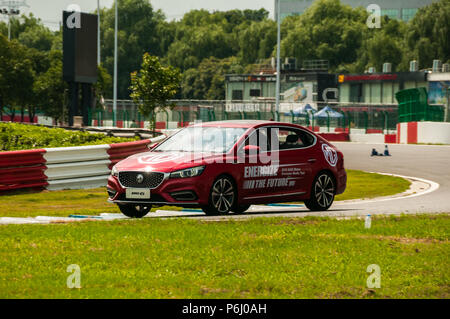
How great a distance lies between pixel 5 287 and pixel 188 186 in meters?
5.68

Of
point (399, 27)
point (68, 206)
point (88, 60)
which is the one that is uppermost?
point (399, 27)

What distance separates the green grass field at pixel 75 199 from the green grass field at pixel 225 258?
309cm

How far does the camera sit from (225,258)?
848cm

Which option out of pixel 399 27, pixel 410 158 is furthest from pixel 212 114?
pixel 399 27

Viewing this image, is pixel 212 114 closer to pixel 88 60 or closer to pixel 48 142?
pixel 88 60

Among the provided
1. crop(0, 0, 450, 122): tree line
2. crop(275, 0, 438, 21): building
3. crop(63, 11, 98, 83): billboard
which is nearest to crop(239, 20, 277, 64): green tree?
crop(0, 0, 450, 122): tree line

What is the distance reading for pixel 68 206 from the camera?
1548cm

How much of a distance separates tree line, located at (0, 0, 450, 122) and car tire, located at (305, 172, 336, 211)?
209 feet

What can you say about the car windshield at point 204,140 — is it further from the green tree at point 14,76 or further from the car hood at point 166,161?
the green tree at point 14,76

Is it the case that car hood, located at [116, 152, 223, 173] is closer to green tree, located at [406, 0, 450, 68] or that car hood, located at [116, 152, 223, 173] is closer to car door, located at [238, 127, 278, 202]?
car door, located at [238, 127, 278, 202]

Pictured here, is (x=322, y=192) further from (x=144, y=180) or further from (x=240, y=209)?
(x=144, y=180)

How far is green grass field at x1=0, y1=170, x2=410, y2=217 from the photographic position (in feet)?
46.6

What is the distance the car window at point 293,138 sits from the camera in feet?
47.1

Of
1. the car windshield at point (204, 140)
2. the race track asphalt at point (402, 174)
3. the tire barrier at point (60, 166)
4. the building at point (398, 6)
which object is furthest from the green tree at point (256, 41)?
the car windshield at point (204, 140)
